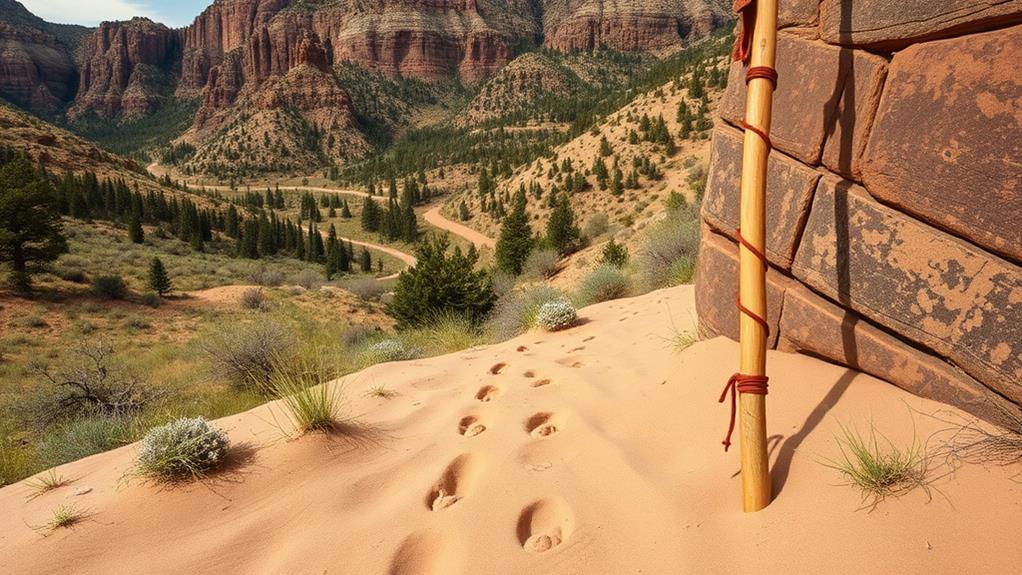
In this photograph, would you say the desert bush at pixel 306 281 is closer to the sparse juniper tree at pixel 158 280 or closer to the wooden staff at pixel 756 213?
the sparse juniper tree at pixel 158 280

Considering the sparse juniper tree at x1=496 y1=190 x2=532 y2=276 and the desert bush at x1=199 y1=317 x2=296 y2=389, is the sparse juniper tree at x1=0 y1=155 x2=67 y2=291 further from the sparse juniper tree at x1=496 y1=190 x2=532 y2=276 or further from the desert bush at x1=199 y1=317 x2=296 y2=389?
the sparse juniper tree at x1=496 y1=190 x2=532 y2=276

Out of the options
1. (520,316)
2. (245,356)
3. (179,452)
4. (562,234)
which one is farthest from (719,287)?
(562,234)

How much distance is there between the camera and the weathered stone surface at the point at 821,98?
7.66 feet

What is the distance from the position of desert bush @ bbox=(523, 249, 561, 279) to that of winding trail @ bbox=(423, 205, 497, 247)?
2016 cm

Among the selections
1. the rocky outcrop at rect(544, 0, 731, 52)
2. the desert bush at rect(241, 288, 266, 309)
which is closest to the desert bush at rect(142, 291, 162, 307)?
the desert bush at rect(241, 288, 266, 309)

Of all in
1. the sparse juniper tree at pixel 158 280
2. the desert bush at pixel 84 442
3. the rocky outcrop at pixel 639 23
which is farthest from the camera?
the rocky outcrop at pixel 639 23

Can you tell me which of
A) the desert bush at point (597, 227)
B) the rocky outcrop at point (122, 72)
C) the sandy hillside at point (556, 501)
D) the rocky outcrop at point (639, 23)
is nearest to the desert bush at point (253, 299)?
the desert bush at point (597, 227)

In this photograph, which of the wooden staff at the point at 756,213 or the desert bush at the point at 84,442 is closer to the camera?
the wooden staff at the point at 756,213

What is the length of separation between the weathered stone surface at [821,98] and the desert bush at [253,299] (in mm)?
22653

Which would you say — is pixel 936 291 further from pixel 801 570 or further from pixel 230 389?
pixel 230 389

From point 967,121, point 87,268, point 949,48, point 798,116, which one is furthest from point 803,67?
point 87,268

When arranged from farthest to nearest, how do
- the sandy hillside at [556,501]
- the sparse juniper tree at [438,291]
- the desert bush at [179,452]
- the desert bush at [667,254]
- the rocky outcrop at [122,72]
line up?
the rocky outcrop at [122,72]
the sparse juniper tree at [438,291]
the desert bush at [667,254]
the desert bush at [179,452]
the sandy hillside at [556,501]

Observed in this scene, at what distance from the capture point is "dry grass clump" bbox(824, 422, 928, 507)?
174cm

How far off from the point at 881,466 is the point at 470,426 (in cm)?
223
